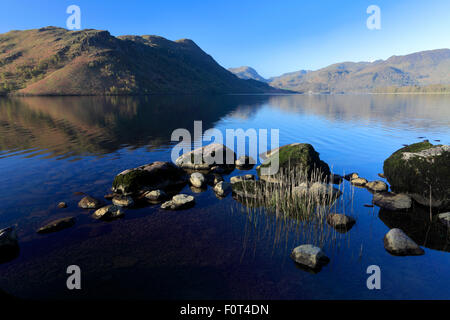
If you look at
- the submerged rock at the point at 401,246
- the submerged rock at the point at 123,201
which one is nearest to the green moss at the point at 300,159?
the submerged rock at the point at 401,246

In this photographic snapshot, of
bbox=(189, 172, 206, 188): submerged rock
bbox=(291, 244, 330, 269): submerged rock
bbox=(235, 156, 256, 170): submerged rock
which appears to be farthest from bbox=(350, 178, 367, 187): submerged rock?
bbox=(189, 172, 206, 188): submerged rock

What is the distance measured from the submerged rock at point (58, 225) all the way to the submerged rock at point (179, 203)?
4643mm

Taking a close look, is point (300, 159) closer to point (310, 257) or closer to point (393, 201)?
point (393, 201)

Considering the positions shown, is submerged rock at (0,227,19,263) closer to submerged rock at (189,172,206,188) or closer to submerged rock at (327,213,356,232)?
submerged rock at (189,172,206,188)

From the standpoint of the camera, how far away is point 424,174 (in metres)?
13.8

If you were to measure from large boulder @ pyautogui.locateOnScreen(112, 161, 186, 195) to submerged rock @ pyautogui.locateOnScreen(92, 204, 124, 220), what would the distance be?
8.60 feet

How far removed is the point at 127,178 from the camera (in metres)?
15.8

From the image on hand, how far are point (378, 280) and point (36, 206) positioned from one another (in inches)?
688

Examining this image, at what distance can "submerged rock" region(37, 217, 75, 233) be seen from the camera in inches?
443

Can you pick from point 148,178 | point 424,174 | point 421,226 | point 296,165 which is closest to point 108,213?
point 148,178

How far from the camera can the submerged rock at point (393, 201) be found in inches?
531

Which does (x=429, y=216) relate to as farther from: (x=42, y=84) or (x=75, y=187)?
(x=42, y=84)

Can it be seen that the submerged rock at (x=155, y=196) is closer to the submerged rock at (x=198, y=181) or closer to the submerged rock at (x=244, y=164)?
the submerged rock at (x=198, y=181)

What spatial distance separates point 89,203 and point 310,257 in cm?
1220
